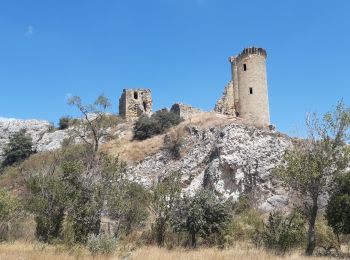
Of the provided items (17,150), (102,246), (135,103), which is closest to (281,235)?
(102,246)

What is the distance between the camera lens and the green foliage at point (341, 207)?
16.4 m

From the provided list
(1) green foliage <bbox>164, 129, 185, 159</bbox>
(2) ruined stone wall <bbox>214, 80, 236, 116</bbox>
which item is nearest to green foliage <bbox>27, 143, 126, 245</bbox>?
(1) green foliage <bbox>164, 129, 185, 159</bbox>

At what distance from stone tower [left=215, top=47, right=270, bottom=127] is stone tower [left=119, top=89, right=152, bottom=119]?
9.48 metres

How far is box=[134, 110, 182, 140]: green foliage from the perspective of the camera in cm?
4141

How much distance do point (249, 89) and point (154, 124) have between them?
935cm

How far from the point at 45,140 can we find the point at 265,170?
2691cm

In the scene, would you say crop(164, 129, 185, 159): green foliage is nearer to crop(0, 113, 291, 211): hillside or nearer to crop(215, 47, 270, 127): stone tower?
crop(0, 113, 291, 211): hillside

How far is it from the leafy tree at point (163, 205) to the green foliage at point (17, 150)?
3006cm

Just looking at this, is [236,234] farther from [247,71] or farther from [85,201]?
[247,71]

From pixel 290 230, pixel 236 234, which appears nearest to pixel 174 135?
pixel 236 234

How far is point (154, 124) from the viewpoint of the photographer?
4153 centimetres

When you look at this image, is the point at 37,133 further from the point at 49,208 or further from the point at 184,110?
the point at 49,208

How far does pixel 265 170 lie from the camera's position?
108ft

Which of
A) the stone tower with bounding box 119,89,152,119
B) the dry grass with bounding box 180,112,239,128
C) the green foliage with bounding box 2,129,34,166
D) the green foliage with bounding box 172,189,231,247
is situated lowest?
the green foliage with bounding box 172,189,231,247
